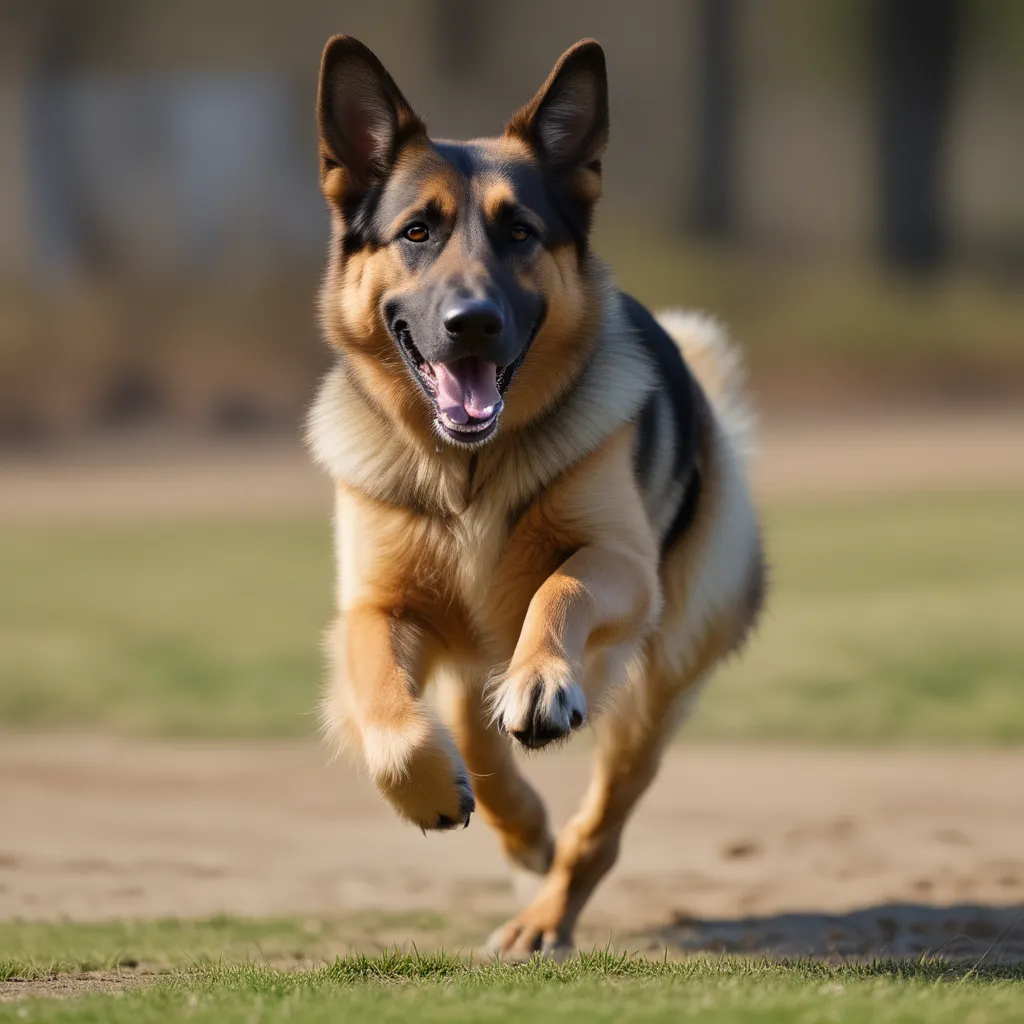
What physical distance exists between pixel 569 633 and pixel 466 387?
2.40ft

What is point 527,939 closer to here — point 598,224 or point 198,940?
point 198,940

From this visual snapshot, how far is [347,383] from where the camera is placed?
15.5 feet

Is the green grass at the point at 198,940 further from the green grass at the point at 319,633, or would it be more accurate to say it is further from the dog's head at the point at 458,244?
the green grass at the point at 319,633

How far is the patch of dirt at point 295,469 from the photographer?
19.1 meters

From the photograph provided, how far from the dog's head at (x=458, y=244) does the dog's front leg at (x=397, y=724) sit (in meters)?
0.57

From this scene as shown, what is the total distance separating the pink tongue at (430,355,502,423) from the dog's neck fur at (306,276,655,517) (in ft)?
0.89

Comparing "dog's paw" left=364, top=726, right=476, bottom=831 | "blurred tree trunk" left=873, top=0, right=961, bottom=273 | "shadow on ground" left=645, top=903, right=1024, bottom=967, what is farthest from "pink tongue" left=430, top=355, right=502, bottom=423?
"blurred tree trunk" left=873, top=0, right=961, bottom=273

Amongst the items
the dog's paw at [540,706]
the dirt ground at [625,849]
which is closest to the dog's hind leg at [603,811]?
the dirt ground at [625,849]

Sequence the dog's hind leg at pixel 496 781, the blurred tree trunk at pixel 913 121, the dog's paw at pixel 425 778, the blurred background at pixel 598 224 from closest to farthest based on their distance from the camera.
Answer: the dog's paw at pixel 425 778
the dog's hind leg at pixel 496 781
the blurred background at pixel 598 224
the blurred tree trunk at pixel 913 121

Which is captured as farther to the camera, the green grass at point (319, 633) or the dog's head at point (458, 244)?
the green grass at point (319, 633)

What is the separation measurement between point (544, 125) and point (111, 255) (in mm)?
19689

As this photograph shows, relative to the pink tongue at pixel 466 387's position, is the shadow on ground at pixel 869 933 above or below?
below

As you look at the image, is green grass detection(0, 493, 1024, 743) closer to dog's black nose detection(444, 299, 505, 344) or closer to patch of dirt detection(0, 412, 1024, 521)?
patch of dirt detection(0, 412, 1024, 521)

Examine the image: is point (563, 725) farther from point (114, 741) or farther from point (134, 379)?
point (134, 379)
